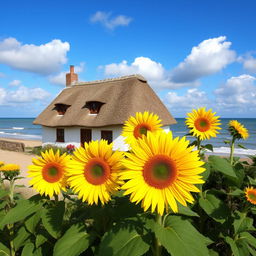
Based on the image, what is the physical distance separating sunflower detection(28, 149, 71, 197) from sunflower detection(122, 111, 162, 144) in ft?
2.06

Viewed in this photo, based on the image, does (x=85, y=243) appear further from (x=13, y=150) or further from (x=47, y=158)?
(x=13, y=150)

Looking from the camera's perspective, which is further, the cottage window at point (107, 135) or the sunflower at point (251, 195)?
the cottage window at point (107, 135)

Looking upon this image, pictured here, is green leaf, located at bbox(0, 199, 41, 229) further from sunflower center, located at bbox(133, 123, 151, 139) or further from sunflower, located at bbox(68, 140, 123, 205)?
sunflower center, located at bbox(133, 123, 151, 139)

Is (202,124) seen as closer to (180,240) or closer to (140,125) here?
(140,125)

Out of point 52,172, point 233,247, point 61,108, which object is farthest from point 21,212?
point 61,108

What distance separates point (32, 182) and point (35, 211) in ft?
0.81

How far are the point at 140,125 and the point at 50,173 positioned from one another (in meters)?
0.94

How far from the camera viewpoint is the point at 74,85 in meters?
26.5

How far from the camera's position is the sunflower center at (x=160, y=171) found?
1.54m

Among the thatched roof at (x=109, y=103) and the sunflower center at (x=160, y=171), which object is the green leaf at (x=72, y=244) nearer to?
the sunflower center at (x=160, y=171)

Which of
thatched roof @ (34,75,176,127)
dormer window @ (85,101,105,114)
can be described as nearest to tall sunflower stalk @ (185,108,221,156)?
thatched roof @ (34,75,176,127)

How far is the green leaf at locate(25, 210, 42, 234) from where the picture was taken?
214 centimetres

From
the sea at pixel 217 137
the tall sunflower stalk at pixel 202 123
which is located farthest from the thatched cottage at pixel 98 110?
the tall sunflower stalk at pixel 202 123

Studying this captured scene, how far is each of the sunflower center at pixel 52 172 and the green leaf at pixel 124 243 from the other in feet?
2.42
